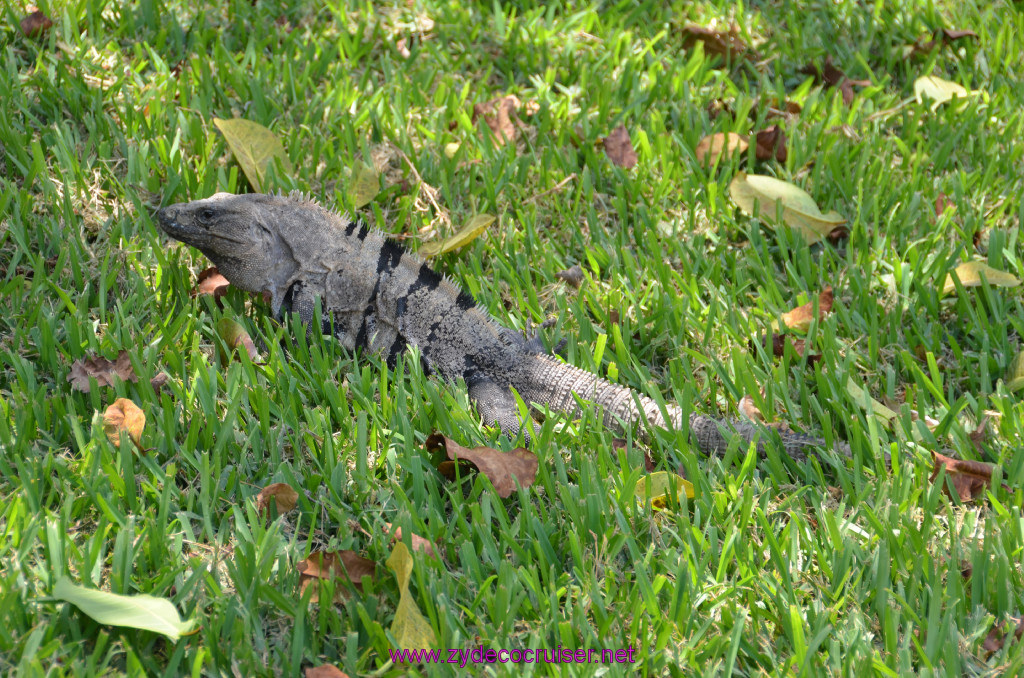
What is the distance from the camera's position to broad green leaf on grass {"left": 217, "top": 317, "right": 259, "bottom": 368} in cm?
340

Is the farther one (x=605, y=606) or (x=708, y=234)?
(x=708, y=234)

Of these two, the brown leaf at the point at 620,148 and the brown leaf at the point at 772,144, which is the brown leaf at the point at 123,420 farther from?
the brown leaf at the point at 772,144

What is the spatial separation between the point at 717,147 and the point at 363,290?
6.65ft

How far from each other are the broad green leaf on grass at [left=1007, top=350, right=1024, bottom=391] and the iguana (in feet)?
5.01

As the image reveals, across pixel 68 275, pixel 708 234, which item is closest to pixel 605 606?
pixel 708 234

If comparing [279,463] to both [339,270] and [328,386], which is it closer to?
[328,386]

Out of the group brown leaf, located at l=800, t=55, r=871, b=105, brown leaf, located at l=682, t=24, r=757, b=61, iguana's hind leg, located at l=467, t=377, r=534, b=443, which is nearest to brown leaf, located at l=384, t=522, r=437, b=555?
iguana's hind leg, located at l=467, t=377, r=534, b=443

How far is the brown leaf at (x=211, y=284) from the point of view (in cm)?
375

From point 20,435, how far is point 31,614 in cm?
77

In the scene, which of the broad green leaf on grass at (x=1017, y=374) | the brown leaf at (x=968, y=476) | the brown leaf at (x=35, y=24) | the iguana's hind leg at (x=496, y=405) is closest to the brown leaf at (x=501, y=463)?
the iguana's hind leg at (x=496, y=405)

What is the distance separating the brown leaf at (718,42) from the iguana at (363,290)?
2764 millimetres

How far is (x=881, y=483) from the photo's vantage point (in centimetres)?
280

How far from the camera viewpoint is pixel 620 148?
458cm

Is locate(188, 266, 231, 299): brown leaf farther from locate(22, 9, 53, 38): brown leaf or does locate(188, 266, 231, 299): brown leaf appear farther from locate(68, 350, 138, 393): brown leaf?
locate(22, 9, 53, 38): brown leaf
